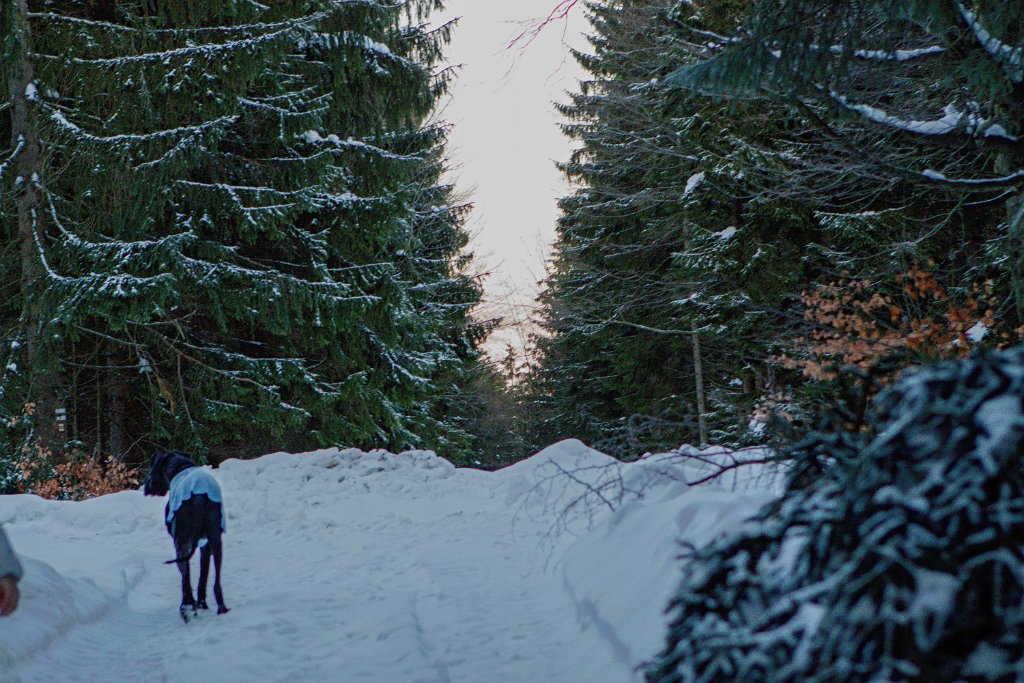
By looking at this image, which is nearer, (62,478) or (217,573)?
(217,573)

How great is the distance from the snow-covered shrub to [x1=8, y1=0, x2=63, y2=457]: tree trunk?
1436cm

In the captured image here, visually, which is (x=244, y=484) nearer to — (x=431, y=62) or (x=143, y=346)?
(x=143, y=346)

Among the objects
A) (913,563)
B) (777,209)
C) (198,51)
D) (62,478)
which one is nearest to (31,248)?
(62,478)

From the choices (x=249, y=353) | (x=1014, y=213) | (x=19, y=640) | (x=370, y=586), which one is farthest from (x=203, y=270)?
(x=1014, y=213)

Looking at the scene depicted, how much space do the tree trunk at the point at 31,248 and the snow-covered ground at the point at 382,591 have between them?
159 inches

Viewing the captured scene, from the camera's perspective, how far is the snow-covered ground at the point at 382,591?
14.8 feet

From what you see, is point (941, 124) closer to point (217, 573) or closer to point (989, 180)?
point (989, 180)

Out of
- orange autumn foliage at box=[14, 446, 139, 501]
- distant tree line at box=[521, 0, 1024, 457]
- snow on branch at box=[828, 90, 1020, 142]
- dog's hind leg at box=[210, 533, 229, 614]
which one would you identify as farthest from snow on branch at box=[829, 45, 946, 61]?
orange autumn foliage at box=[14, 446, 139, 501]

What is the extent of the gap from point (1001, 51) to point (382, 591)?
253 inches

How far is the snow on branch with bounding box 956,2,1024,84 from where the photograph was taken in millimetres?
5305

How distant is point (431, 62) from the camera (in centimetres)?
1788

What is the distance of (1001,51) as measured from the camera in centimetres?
538

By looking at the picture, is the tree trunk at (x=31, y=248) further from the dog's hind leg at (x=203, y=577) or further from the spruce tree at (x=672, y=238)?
the spruce tree at (x=672, y=238)

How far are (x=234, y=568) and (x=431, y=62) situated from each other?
43.1 ft
